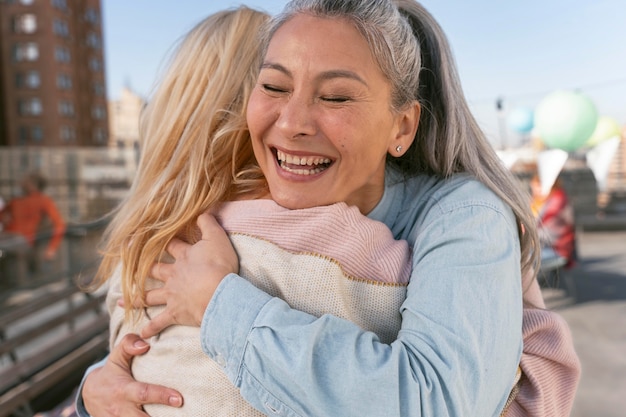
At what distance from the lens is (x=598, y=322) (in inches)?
239

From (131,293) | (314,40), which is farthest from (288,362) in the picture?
(314,40)

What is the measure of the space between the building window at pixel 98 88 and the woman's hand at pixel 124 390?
65445mm

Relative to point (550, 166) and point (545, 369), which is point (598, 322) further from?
point (545, 369)

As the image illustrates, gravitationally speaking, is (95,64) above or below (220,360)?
above

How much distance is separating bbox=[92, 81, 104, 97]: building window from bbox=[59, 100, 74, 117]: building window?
205 inches

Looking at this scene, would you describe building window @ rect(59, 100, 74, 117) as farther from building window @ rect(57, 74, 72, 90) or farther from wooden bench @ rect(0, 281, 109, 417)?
wooden bench @ rect(0, 281, 109, 417)

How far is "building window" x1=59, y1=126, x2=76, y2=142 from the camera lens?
55.4 metres

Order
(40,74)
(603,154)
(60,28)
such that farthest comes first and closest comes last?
(60,28) < (40,74) < (603,154)

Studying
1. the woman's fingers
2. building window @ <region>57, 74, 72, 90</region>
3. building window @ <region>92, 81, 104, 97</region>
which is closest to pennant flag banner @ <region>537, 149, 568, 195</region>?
the woman's fingers

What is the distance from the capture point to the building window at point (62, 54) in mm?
54875

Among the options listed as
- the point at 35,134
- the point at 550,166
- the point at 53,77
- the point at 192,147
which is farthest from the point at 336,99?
the point at 53,77

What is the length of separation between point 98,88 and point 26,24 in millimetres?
10151

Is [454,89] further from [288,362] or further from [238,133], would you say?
[288,362]

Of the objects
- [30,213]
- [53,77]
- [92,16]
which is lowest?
[30,213]
